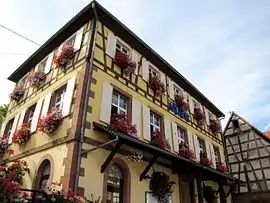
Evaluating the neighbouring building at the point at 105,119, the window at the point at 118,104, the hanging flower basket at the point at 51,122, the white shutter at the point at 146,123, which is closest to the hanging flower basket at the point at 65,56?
the neighbouring building at the point at 105,119

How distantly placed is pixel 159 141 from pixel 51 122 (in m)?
3.83

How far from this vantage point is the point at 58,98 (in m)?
9.41

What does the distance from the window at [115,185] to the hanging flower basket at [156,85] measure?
4.13 meters

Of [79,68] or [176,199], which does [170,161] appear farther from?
[79,68]

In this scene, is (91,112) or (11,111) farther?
(11,111)

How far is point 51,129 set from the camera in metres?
8.05

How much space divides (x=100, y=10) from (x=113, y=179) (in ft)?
19.5

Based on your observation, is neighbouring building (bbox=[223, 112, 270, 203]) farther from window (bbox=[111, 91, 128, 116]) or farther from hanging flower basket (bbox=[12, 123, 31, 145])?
hanging flower basket (bbox=[12, 123, 31, 145])

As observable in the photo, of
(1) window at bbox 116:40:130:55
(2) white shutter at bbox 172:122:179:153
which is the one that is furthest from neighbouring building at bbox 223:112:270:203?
(1) window at bbox 116:40:130:55

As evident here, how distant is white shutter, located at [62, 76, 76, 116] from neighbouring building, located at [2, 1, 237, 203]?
39 mm

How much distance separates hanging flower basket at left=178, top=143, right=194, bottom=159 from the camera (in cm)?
1123

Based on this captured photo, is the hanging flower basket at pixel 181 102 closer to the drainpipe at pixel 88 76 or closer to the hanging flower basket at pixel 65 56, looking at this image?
the drainpipe at pixel 88 76

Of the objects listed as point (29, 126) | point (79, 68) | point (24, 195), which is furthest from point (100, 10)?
point (24, 195)

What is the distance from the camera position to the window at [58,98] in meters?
9.07
